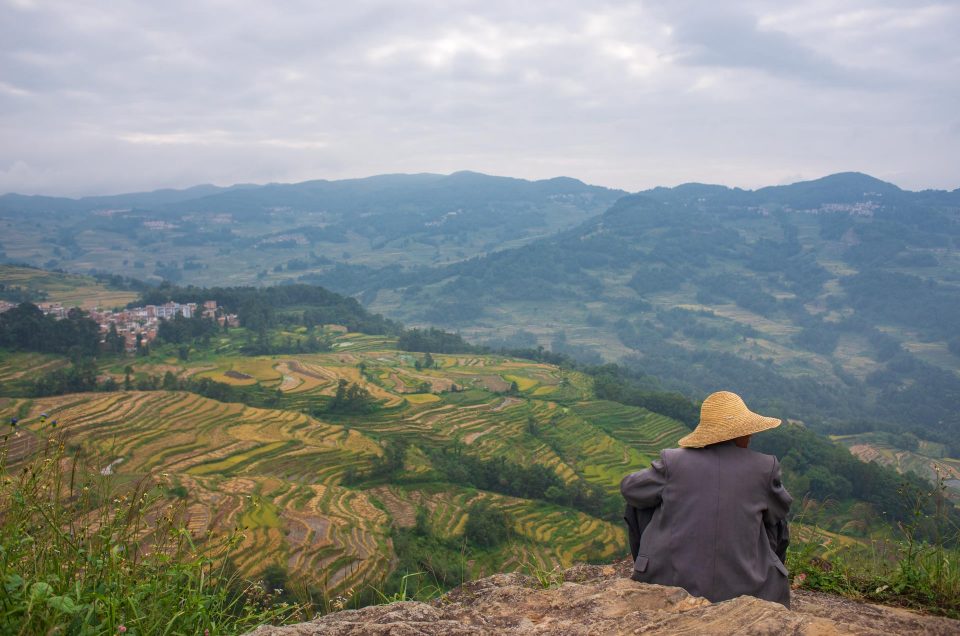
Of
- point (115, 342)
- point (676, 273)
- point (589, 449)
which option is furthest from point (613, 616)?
point (676, 273)

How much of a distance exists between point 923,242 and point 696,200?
229ft

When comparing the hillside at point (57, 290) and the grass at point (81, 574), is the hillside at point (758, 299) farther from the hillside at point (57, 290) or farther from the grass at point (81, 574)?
the grass at point (81, 574)

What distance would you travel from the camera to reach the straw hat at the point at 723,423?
8.54 ft

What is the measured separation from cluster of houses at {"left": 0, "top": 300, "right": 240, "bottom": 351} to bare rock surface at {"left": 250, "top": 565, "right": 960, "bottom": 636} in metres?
39.9

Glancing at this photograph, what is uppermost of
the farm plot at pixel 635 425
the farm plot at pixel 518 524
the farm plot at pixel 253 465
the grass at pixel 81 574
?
the grass at pixel 81 574

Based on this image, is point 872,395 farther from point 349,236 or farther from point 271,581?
point 349,236

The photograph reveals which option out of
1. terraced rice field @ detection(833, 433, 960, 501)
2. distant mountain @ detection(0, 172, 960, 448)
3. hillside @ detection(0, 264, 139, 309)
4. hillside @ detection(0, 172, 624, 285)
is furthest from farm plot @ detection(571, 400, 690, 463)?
hillside @ detection(0, 172, 624, 285)

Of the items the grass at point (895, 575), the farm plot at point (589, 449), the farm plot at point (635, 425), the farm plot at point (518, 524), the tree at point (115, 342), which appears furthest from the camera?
the tree at point (115, 342)

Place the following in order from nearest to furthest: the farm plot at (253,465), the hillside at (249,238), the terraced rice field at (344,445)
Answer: the farm plot at (253,465) < the terraced rice field at (344,445) < the hillside at (249,238)

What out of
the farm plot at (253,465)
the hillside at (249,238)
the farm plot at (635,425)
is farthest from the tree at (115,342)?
the hillside at (249,238)

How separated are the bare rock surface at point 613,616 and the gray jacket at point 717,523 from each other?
119 mm

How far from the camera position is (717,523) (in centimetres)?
250

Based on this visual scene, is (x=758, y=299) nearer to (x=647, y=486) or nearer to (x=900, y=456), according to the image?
(x=900, y=456)

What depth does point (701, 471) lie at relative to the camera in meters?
2.58
